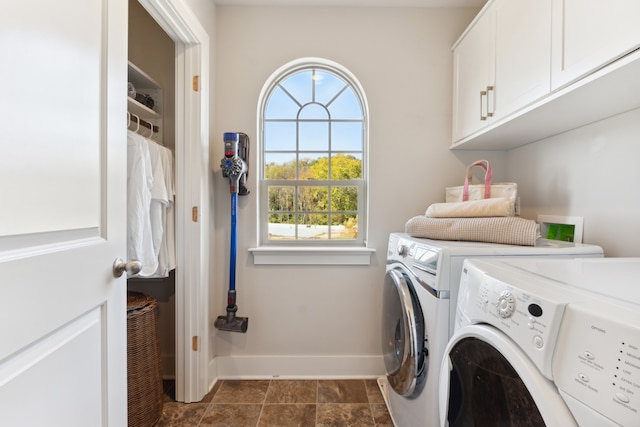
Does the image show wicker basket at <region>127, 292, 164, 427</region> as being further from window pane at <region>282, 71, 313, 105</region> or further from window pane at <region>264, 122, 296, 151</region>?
window pane at <region>282, 71, 313, 105</region>

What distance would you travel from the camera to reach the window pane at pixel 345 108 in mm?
2047

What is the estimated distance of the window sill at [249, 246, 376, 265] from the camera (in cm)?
188

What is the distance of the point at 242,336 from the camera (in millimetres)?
1910

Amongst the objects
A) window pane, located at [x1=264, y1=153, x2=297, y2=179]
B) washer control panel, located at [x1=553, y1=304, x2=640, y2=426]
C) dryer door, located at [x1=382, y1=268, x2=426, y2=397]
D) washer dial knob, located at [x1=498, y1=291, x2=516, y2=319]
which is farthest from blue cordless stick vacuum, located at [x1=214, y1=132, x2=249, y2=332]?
washer control panel, located at [x1=553, y1=304, x2=640, y2=426]

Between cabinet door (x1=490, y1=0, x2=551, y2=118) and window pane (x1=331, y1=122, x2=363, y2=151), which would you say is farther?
window pane (x1=331, y1=122, x2=363, y2=151)

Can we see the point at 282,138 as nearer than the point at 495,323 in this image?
No

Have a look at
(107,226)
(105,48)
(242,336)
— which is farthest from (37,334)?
(242,336)

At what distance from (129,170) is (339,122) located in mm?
1327

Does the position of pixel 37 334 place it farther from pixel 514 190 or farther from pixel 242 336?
pixel 514 190

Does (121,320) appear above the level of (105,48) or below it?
below

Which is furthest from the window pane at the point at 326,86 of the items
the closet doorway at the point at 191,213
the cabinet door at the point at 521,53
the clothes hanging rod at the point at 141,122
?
the clothes hanging rod at the point at 141,122

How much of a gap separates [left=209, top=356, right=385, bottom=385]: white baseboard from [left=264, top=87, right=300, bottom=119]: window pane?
165 centimetres

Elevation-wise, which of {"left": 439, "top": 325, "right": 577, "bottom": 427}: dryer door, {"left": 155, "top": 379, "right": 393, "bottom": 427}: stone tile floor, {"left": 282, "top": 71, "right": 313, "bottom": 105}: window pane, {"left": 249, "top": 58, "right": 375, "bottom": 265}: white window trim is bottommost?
{"left": 155, "top": 379, "right": 393, "bottom": 427}: stone tile floor

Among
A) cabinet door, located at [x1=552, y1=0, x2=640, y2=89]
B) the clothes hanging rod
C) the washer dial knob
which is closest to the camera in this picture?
the washer dial knob
